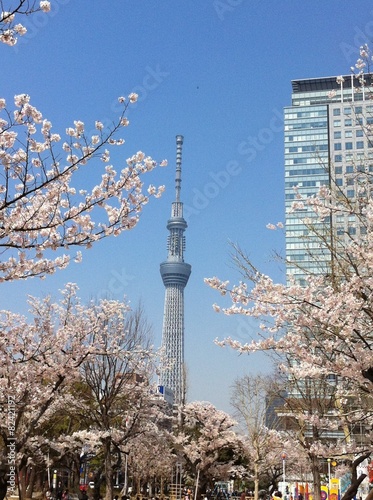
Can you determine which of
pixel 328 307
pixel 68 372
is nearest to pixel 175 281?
pixel 68 372

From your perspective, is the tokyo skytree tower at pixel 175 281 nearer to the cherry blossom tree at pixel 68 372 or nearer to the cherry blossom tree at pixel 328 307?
the cherry blossom tree at pixel 68 372

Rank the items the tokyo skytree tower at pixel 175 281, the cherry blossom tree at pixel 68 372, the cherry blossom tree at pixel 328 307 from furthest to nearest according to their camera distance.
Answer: the tokyo skytree tower at pixel 175 281 < the cherry blossom tree at pixel 68 372 < the cherry blossom tree at pixel 328 307

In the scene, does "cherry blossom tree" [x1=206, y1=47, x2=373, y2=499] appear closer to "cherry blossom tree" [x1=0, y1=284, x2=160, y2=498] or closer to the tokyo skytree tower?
"cherry blossom tree" [x1=0, y1=284, x2=160, y2=498]

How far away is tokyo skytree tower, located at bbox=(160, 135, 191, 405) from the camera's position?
15275cm

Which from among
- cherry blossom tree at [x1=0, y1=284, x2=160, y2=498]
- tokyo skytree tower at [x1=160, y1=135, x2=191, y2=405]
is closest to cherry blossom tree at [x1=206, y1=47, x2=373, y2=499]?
cherry blossom tree at [x1=0, y1=284, x2=160, y2=498]

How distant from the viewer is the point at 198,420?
123 ft

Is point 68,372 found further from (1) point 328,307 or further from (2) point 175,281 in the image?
(2) point 175,281

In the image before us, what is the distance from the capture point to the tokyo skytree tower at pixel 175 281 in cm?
15275

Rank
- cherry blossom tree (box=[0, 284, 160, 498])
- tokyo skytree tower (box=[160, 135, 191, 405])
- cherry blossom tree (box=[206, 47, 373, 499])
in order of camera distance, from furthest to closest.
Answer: tokyo skytree tower (box=[160, 135, 191, 405])
cherry blossom tree (box=[0, 284, 160, 498])
cherry blossom tree (box=[206, 47, 373, 499])

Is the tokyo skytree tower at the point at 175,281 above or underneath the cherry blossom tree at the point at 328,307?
above

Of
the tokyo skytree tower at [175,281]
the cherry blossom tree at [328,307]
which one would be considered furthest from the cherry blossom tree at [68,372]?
A: the tokyo skytree tower at [175,281]

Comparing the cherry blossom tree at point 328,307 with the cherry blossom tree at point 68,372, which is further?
the cherry blossom tree at point 68,372

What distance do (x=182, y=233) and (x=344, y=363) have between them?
177789mm

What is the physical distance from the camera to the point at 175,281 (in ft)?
570
